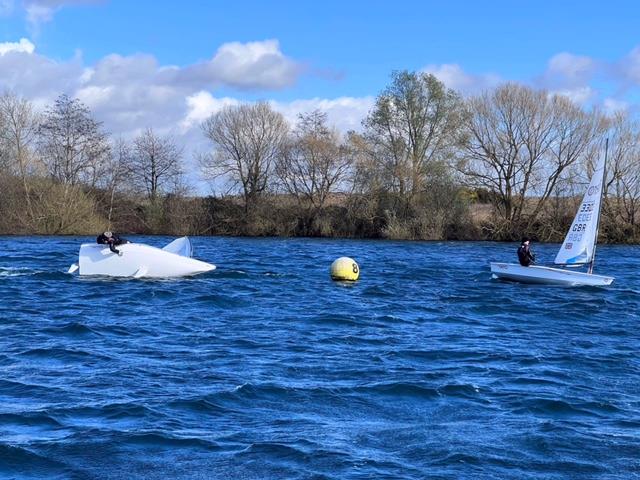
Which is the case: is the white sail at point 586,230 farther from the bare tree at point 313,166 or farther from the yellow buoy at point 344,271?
the bare tree at point 313,166

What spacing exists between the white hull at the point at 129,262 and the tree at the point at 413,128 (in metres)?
35.0

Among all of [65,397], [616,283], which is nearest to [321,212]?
[616,283]

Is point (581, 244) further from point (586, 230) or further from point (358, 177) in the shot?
point (358, 177)

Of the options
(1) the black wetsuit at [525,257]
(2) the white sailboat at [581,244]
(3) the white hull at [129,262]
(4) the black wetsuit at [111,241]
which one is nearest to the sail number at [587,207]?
(2) the white sailboat at [581,244]

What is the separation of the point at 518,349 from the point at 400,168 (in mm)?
44367

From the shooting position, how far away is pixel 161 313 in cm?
1870

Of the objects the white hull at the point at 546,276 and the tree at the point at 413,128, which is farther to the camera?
the tree at the point at 413,128

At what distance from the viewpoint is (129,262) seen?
24312mm

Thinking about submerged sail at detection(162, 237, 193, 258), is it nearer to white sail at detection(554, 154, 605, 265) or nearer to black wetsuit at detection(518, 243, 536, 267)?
black wetsuit at detection(518, 243, 536, 267)

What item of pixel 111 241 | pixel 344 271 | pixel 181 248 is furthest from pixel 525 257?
pixel 111 241

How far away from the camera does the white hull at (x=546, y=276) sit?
24.4 m

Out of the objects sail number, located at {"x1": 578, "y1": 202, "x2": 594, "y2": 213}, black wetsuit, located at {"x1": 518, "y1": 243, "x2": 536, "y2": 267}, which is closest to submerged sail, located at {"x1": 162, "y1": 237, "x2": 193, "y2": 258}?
black wetsuit, located at {"x1": 518, "y1": 243, "x2": 536, "y2": 267}

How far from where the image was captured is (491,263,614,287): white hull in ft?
80.2

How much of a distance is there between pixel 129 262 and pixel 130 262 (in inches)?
1.2
